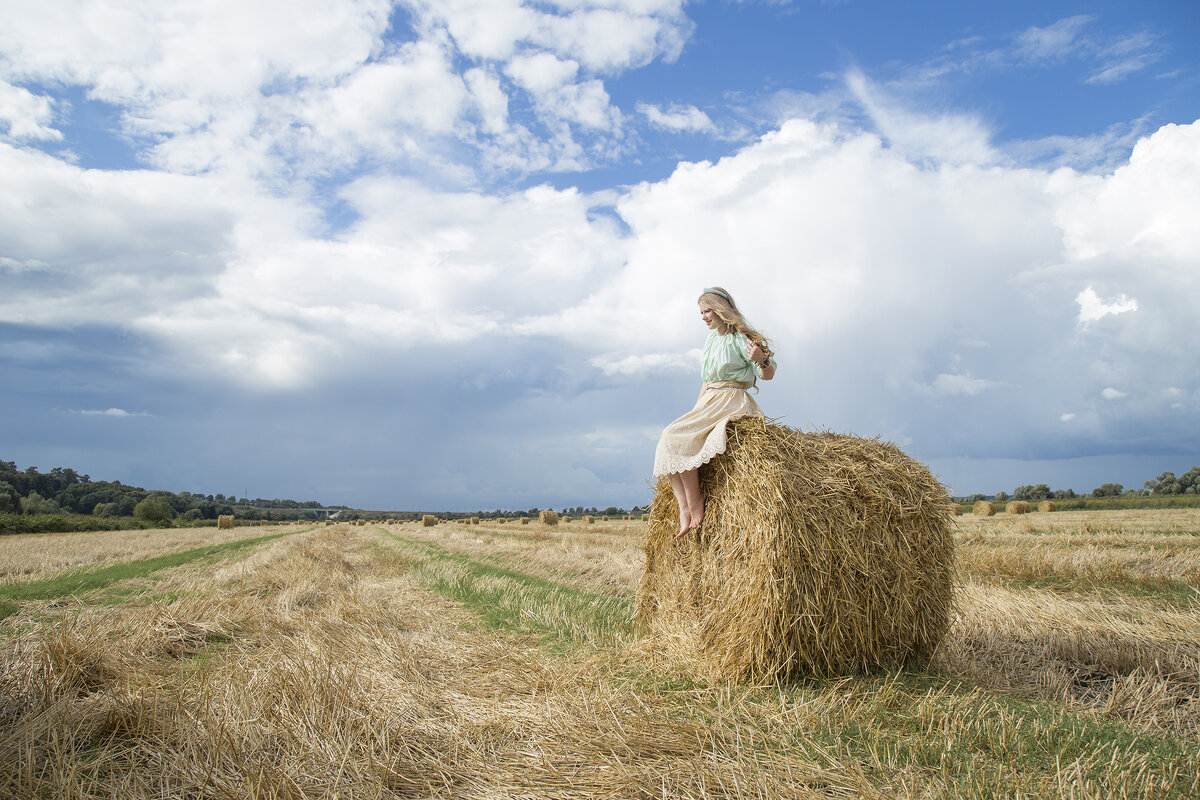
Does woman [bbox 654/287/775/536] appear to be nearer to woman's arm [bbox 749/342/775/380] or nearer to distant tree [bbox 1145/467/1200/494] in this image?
woman's arm [bbox 749/342/775/380]

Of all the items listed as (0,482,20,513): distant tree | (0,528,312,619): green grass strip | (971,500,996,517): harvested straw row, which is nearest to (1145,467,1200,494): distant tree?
(971,500,996,517): harvested straw row

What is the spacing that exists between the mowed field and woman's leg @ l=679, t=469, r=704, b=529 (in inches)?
41.0

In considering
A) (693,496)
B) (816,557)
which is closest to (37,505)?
(693,496)

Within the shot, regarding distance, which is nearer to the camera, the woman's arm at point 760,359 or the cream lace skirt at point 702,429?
the cream lace skirt at point 702,429

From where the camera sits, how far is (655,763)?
272 cm

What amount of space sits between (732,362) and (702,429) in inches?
24.3

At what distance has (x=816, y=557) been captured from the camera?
4117 mm

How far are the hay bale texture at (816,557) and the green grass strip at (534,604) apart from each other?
1261mm

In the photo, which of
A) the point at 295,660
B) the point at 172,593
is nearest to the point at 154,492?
the point at 172,593

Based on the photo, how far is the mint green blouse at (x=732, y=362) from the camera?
5.01 metres

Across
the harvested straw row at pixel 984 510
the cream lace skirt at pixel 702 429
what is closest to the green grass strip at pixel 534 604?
the cream lace skirt at pixel 702 429

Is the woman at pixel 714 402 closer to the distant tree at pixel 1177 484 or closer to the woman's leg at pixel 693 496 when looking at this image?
the woman's leg at pixel 693 496

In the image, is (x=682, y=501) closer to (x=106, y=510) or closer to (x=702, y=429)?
(x=702, y=429)

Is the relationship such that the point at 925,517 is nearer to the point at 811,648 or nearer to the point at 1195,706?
the point at 811,648
